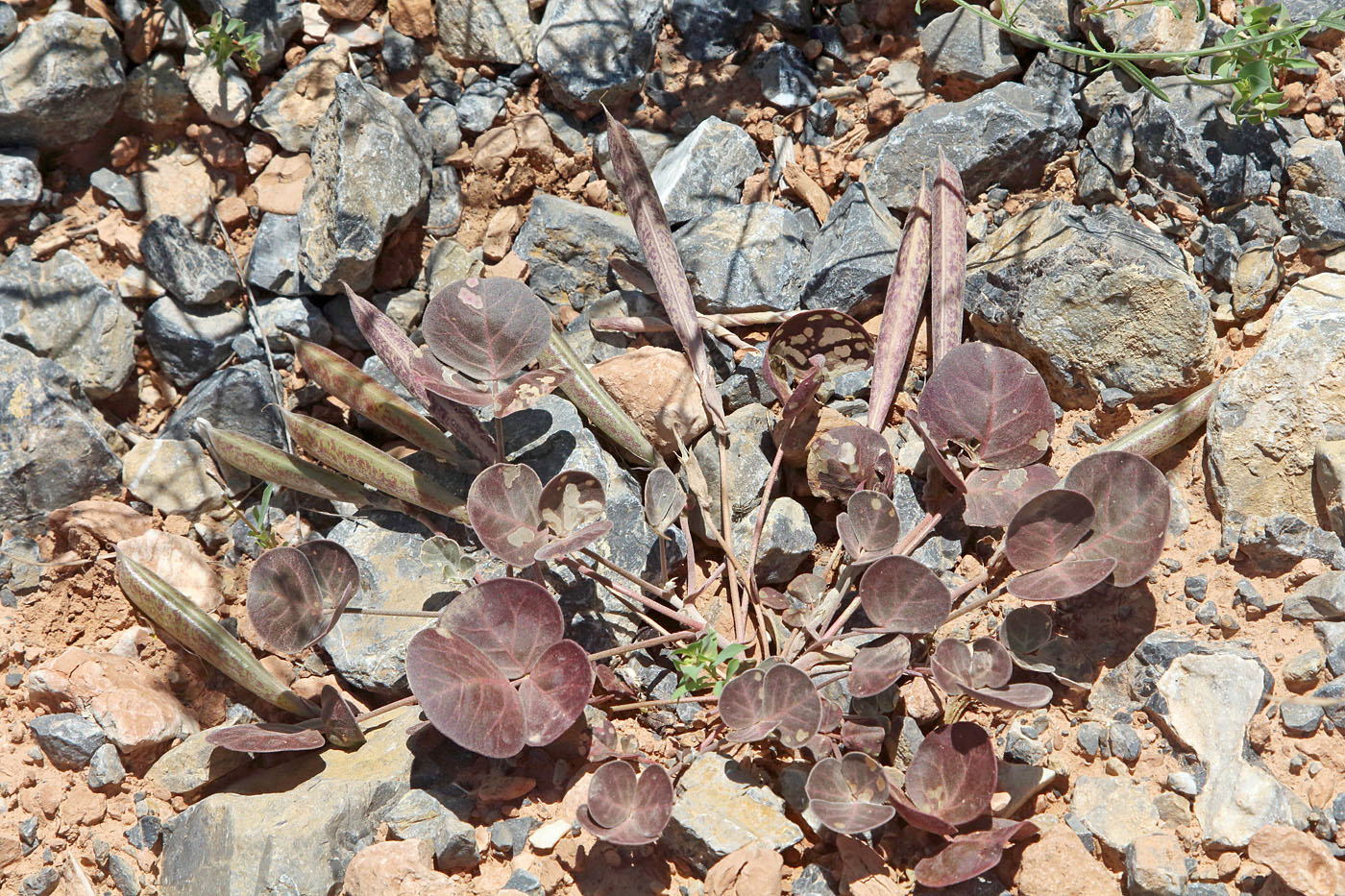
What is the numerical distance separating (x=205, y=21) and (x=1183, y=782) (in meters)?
3.67

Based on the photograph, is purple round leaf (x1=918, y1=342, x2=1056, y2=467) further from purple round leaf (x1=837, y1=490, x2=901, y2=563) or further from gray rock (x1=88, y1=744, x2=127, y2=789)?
gray rock (x1=88, y1=744, x2=127, y2=789)

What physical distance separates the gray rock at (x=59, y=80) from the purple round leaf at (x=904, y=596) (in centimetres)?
283

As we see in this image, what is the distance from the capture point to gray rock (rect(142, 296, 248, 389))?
3205mm

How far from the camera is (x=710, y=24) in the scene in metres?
3.40

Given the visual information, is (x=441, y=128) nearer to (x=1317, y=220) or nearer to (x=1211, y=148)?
(x=1211, y=148)

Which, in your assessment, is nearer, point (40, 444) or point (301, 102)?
point (40, 444)

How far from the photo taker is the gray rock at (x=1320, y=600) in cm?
234

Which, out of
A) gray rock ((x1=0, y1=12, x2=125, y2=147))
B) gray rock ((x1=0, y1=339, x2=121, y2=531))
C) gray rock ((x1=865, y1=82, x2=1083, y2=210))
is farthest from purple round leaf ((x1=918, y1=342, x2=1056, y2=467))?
gray rock ((x1=0, y1=12, x2=125, y2=147))

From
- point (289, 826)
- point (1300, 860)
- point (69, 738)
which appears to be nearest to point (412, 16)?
point (69, 738)

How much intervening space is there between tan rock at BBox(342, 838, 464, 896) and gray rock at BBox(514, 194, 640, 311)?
5.58 ft

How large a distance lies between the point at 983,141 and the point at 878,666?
166 cm

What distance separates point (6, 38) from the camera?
3.16m

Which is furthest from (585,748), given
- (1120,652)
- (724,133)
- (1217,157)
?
(1217,157)

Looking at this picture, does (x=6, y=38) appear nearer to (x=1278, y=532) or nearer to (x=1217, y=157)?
(x=1217, y=157)
